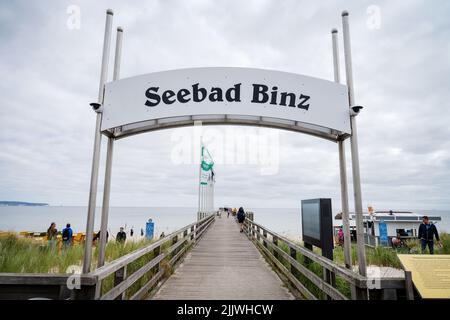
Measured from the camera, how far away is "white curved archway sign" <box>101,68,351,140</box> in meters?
3.96

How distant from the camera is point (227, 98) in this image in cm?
404

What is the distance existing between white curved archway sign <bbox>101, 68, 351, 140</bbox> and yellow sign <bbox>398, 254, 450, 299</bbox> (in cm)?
172

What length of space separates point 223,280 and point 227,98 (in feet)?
12.5

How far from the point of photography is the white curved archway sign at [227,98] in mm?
3963

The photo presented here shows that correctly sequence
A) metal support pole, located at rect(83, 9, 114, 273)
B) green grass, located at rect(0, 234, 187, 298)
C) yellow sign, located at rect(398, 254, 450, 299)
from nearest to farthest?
yellow sign, located at rect(398, 254, 450, 299)
metal support pole, located at rect(83, 9, 114, 273)
green grass, located at rect(0, 234, 187, 298)

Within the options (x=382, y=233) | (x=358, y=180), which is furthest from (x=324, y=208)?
(x=382, y=233)

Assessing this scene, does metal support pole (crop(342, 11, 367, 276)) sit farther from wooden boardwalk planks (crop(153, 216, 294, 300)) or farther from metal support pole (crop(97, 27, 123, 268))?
metal support pole (crop(97, 27, 123, 268))

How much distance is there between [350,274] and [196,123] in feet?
9.19

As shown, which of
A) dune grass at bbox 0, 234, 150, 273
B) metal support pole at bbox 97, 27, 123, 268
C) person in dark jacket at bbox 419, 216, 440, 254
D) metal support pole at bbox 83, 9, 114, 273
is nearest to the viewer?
metal support pole at bbox 83, 9, 114, 273

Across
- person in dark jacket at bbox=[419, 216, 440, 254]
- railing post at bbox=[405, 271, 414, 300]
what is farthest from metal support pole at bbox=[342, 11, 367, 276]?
person in dark jacket at bbox=[419, 216, 440, 254]

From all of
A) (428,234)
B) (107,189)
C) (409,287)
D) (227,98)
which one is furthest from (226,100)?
(428,234)

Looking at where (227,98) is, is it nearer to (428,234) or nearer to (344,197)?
(344,197)
